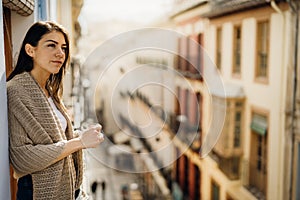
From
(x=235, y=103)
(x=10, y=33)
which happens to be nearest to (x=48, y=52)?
(x=10, y=33)

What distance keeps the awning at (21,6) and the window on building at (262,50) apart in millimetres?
6812

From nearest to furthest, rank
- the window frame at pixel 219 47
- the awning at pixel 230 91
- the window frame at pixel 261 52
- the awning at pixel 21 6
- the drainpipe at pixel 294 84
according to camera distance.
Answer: the awning at pixel 21 6, the drainpipe at pixel 294 84, the window frame at pixel 261 52, the awning at pixel 230 91, the window frame at pixel 219 47

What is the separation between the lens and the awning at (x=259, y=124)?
895 centimetres

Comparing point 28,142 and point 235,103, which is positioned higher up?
point 28,142

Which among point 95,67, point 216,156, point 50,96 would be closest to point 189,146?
point 216,156

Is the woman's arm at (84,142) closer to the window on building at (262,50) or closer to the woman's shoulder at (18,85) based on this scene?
the woman's shoulder at (18,85)

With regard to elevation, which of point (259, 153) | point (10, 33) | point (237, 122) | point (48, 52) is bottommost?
point (259, 153)

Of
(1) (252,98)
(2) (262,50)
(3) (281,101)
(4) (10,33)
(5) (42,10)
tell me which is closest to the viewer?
(4) (10,33)

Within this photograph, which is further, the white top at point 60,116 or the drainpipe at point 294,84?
the drainpipe at point 294,84

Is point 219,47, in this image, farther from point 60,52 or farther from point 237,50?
point 60,52

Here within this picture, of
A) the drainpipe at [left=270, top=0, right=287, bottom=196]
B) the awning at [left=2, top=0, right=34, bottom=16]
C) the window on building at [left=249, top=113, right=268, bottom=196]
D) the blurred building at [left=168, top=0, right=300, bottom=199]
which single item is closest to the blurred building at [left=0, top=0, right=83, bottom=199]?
the awning at [left=2, top=0, right=34, bottom=16]

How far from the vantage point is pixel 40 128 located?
6.71 feet

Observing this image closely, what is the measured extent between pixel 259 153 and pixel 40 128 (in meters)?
8.04

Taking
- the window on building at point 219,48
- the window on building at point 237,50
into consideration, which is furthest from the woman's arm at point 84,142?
the window on building at point 219,48
